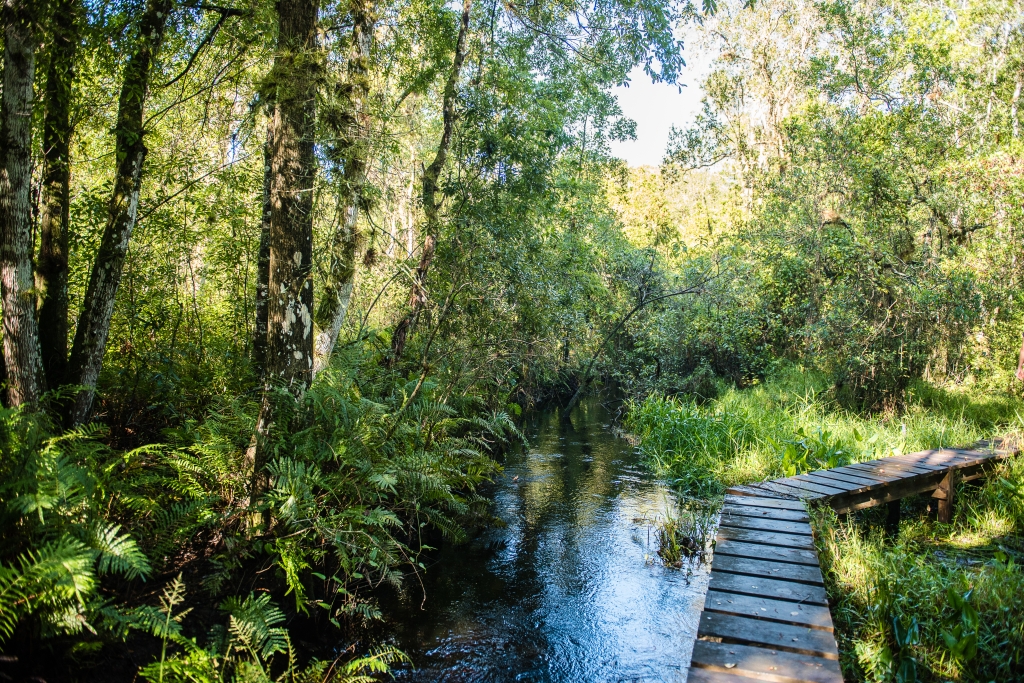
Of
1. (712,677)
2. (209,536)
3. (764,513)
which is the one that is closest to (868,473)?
(764,513)

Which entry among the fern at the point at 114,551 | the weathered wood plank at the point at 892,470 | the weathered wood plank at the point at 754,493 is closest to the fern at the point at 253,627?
the fern at the point at 114,551

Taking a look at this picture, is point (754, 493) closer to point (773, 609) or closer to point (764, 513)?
point (764, 513)

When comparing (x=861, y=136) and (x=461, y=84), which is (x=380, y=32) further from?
(x=861, y=136)

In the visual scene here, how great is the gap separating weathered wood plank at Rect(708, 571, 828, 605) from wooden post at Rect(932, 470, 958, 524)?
4.32 metres

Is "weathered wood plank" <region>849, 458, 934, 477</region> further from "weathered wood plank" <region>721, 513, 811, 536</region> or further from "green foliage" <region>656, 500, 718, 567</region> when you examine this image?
"weathered wood plank" <region>721, 513, 811, 536</region>

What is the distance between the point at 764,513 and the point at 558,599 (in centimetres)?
213

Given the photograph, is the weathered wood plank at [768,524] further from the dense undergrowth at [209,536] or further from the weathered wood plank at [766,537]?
the dense undergrowth at [209,536]

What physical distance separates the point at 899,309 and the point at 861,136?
406 cm

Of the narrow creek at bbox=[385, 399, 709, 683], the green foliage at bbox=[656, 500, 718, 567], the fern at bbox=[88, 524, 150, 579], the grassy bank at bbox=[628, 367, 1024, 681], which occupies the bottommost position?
the narrow creek at bbox=[385, 399, 709, 683]

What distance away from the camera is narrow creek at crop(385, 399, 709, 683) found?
523cm

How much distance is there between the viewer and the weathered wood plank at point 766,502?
21.0ft

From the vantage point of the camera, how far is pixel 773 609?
4.15m

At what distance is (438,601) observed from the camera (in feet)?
20.6

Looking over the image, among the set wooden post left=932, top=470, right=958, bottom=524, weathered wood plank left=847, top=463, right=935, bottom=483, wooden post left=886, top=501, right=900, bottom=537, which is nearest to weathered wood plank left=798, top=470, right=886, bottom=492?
weathered wood plank left=847, top=463, right=935, bottom=483
